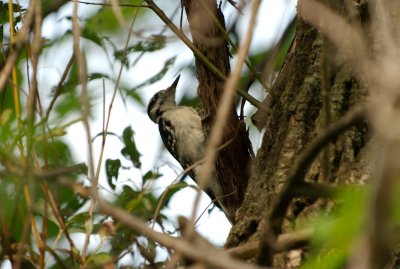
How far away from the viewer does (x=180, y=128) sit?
21.6 feet

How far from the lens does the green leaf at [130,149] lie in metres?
4.16

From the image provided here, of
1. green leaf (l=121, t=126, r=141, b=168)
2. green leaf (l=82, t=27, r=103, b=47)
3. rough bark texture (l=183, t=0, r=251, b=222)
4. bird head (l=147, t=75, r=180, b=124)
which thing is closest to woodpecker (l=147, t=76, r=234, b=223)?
bird head (l=147, t=75, r=180, b=124)

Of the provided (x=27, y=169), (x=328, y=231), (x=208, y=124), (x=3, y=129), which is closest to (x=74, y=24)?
(x=3, y=129)

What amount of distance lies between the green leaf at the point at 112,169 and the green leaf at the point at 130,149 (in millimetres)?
111

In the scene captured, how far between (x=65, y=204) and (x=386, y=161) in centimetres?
259

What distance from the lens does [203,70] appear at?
4.11 m

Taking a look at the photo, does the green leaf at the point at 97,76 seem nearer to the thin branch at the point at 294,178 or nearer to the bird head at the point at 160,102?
the thin branch at the point at 294,178

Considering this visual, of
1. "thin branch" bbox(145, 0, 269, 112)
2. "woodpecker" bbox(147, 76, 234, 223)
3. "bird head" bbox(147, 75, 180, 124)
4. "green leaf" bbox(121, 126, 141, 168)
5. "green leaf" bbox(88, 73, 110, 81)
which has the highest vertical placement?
"bird head" bbox(147, 75, 180, 124)

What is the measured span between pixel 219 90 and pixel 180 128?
2.46 m

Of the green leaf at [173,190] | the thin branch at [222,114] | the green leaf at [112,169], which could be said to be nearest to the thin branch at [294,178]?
the thin branch at [222,114]

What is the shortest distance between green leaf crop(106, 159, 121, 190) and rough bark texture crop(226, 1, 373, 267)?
94 centimetres

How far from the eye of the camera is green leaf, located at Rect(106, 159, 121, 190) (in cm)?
394

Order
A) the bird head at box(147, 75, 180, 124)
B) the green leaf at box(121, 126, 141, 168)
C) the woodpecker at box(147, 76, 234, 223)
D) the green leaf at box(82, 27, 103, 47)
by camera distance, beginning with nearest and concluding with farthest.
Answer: the green leaf at box(82, 27, 103, 47)
the green leaf at box(121, 126, 141, 168)
the woodpecker at box(147, 76, 234, 223)
the bird head at box(147, 75, 180, 124)

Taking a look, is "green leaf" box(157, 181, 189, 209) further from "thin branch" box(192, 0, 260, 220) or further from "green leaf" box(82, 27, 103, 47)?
"thin branch" box(192, 0, 260, 220)
